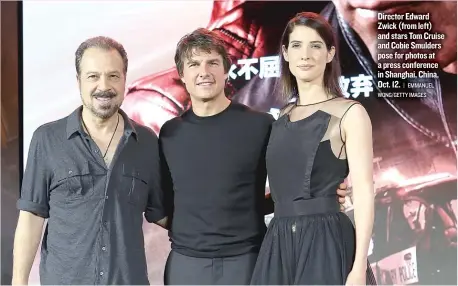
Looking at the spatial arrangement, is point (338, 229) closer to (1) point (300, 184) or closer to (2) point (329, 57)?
(1) point (300, 184)

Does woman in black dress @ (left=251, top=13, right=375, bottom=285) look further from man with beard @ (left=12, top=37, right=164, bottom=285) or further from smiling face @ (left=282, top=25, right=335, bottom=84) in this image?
man with beard @ (left=12, top=37, right=164, bottom=285)

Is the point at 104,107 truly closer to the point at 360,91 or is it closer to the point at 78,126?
the point at 78,126

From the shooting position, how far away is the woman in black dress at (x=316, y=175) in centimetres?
201

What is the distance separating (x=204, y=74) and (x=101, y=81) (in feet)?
1.21

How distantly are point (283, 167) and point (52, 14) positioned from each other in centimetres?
212

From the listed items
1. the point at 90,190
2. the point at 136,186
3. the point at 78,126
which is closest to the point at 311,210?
the point at 136,186

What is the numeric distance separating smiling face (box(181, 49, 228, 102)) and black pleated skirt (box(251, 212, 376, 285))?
0.53 m

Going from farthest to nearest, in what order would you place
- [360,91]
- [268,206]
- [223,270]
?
[360,91]
[268,206]
[223,270]

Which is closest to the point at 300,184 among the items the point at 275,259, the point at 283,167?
the point at 283,167

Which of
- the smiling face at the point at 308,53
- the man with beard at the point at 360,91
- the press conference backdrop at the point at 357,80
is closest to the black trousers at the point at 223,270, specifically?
the smiling face at the point at 308,53

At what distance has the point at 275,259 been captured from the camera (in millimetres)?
2100

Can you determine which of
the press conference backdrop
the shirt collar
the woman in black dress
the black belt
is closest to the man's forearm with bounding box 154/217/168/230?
the shirt collar

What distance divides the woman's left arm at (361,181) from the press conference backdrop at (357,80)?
161cm

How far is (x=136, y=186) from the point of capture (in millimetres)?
2252
